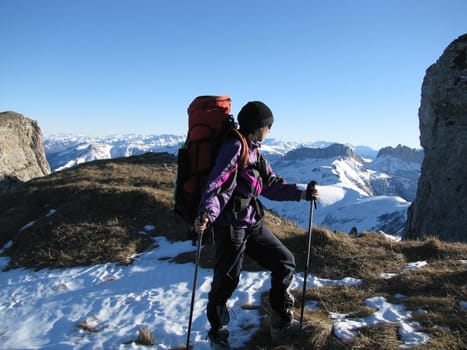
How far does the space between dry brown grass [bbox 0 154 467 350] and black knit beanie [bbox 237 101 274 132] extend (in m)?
2.69

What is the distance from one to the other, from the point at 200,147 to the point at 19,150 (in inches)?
2105

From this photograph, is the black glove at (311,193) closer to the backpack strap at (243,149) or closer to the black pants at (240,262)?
the black pants at (240,262)

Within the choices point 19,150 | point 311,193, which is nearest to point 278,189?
point 311,193

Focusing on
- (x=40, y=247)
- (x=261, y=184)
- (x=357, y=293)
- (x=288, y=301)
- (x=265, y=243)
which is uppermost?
(x=261, y=184)

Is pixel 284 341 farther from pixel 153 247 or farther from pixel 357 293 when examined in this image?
pixel 153 247

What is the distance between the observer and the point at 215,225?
5.70m

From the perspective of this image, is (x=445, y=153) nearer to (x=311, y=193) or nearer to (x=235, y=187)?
(x=311, y=193)

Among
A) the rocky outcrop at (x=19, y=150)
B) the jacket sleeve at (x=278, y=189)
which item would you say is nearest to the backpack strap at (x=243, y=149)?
the jacket sleeve at (x=278, y=189)

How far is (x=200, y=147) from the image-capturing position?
18.4 ft

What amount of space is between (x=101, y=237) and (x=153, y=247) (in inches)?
75.5

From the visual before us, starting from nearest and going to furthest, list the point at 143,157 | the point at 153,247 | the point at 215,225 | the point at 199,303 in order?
the point at 215,225
the point at 199,303
the point at 153,247
the point at 143,157

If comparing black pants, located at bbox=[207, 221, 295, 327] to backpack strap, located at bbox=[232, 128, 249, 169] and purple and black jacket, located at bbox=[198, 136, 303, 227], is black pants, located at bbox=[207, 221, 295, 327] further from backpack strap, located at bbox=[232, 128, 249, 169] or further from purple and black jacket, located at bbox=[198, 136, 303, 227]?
backpack strap, located at bbox=[232, 128, 249, 169]

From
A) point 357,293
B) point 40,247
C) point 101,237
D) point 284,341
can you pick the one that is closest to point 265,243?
point 284,341

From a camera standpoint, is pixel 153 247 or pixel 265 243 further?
pixel 153 247
